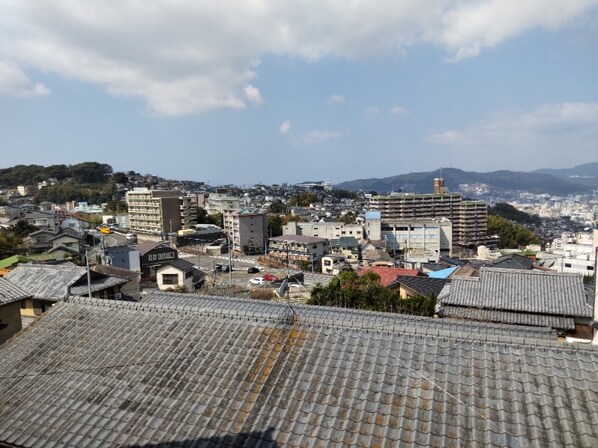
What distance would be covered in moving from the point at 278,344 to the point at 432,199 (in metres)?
93.4

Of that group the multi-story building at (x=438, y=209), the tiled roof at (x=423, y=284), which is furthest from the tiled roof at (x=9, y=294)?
the multi-story building at (x=438, y=209)

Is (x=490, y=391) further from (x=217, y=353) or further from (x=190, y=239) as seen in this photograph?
(x=190, y=239)

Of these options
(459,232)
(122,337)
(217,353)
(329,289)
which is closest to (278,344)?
(217,353)

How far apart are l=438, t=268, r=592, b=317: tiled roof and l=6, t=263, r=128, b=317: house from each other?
537 inches

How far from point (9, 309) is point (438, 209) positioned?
91.1 m

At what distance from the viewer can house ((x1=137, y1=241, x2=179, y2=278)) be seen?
40.1m

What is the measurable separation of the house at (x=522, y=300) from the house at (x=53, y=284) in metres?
13.6

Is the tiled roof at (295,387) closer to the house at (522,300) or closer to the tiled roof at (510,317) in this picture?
the tiled roof at (510,317)

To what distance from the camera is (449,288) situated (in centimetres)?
1532

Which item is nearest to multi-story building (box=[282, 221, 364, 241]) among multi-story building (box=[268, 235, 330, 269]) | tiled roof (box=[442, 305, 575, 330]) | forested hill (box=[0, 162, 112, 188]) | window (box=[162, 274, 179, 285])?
multi-story building (box=[268, 235, 330, 269])

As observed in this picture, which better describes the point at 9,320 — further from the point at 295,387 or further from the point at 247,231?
the point at 247,231

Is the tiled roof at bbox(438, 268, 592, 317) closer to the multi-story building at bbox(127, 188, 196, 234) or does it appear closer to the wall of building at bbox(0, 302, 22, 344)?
the wall of building at bbox(0, 302, 22, 344)

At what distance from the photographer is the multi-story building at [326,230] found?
61906mm

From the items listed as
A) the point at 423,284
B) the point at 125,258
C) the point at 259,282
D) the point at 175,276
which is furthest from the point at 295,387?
the point at 125,258
